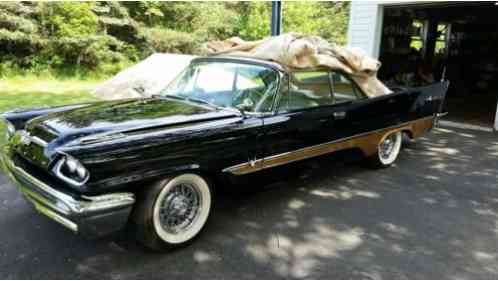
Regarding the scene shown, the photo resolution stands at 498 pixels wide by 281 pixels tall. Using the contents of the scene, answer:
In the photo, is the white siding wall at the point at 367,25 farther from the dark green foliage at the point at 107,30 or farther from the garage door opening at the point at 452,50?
the dark green foliage at the point at 107,30

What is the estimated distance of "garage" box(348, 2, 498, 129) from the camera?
9.02m

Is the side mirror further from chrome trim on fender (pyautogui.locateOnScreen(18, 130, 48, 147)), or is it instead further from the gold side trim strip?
chrome trim on fender (pyautogui.locateOnScreen(18, 130, 48, 147))

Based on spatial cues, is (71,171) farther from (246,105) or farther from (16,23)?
(16,23)

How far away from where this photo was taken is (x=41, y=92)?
10.1m

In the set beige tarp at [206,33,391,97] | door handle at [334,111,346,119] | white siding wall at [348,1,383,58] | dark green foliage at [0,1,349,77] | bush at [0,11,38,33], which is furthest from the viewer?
dark green foliage at [0,1,349,77]

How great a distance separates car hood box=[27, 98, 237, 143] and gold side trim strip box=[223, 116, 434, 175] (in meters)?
0.49

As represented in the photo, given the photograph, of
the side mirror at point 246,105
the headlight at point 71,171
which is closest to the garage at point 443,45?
the side mirror at point 246,105

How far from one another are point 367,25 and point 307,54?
5.65 meters

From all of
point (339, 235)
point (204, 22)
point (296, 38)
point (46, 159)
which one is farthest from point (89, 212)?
point (204, 22)

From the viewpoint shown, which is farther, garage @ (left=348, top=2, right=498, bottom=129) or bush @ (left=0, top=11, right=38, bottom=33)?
bush @ (left=0, top=11, right=38, bottom=33)

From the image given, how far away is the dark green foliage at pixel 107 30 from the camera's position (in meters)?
12.5

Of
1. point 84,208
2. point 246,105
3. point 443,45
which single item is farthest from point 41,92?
point 443,45

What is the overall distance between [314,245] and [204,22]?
17.2 meters

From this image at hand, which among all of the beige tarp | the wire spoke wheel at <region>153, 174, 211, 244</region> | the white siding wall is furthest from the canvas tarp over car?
the wire spoke wheel at <region>153, 174, 211, 244</region>
